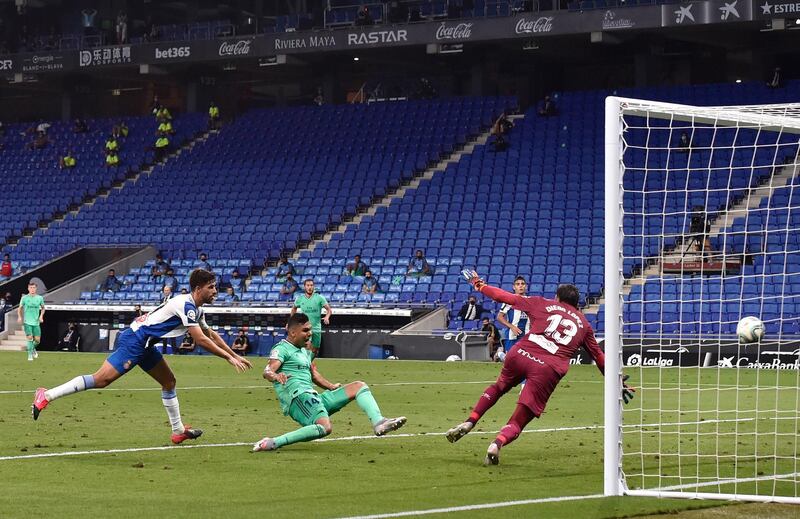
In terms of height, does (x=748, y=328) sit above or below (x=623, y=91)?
below

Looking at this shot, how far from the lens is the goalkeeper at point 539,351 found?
11.8 meters

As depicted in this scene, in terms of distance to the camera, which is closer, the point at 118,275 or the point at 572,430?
the point at 572,430

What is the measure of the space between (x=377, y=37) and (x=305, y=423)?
29.9m

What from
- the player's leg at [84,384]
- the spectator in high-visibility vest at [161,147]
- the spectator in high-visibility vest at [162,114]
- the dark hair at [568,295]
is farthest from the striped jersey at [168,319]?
the spectator in high-visibility vest at [162,114]

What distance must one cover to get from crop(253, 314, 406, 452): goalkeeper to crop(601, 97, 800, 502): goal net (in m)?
2.61

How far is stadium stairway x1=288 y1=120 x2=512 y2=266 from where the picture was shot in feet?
133

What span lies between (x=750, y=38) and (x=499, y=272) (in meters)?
12.8

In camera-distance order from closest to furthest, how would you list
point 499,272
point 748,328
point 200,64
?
1. point 748,328
2. point 499,272
3. point 200,64

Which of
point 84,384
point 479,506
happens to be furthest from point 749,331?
point 84,384

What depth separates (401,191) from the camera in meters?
41.8

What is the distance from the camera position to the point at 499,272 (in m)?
35.1

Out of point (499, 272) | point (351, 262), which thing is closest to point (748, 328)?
point (499, 272)

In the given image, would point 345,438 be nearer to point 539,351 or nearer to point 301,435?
point 301,435

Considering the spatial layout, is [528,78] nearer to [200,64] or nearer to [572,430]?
[200,64]
